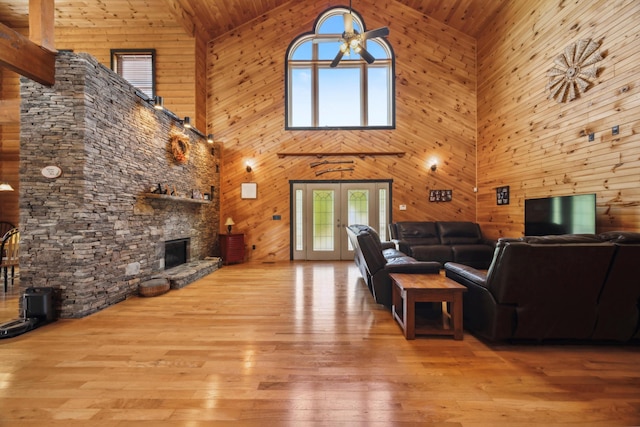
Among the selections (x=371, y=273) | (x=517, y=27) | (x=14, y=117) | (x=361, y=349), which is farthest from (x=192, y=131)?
(x=517, y=27)

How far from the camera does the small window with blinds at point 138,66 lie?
6.21 m

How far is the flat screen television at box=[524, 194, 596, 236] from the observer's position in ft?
12.3

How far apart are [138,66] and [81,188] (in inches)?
191

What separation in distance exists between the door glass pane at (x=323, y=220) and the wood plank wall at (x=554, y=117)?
12.8 ft

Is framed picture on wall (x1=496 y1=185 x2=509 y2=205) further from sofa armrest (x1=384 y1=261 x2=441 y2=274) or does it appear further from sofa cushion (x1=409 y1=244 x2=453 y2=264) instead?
sofa armrest (x1=384 y1=261 x2=441 y2=274)

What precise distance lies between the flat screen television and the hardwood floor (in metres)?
2.19

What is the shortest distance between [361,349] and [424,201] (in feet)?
18.0

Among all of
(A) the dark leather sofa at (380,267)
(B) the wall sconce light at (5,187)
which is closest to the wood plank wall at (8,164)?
(B) the wall sconce light at (5,187)

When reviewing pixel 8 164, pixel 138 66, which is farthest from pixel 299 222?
pixel 8 164

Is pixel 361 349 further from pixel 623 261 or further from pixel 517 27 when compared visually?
pixel 517 27

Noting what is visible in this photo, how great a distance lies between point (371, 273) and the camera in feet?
10.5

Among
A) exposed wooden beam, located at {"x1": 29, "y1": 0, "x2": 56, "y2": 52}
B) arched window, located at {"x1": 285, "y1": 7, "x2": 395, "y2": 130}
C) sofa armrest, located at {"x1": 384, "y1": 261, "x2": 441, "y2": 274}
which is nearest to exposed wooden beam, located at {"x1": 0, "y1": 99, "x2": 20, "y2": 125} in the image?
exposed wooden beam, located at {"x1": 29, "y1": 0, "x2": 56, "y2": 52}

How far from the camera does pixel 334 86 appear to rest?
23.5 feet

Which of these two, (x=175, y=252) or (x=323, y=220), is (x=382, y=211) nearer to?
(x=323, y=220)
